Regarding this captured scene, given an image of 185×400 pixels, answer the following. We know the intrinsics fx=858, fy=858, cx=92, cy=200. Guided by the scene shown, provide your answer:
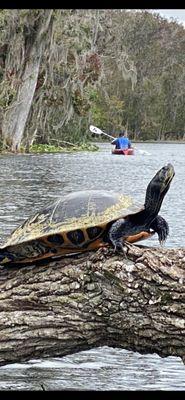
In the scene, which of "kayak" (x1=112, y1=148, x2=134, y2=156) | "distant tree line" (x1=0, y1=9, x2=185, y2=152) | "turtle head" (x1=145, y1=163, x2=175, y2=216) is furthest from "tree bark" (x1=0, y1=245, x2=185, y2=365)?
"kayak" (x1=112, y1=148, x2=134, y2=156)

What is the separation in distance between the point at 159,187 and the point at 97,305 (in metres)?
0.59

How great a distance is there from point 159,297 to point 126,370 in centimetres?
115

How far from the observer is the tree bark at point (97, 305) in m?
3.50

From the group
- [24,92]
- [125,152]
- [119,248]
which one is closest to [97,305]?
[119,248]

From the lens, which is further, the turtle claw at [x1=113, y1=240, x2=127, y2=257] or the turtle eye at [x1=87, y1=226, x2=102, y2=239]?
the turtle eye at [x1=87, y1=226, x2=102, y2=239]

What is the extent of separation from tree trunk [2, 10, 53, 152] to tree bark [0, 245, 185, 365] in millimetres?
25716

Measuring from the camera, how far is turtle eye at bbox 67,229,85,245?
12.5 feet

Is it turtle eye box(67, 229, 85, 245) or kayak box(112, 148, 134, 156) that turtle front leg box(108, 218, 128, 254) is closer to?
turtle eye box(67, 229, 85, 245)

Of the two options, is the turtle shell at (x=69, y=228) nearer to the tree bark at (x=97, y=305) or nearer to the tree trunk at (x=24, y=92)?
the tree bark at (x=97, y=305)

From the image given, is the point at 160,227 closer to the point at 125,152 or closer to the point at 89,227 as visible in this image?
the point at 89,227

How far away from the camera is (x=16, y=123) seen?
30.0 m

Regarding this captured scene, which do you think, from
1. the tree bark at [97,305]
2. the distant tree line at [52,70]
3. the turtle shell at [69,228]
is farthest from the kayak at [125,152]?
the tree bark at [97,305]

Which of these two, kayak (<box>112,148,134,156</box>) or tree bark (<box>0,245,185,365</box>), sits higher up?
tree bark (<box>0,245,185,365</box>)

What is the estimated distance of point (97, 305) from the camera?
359 centimetres
